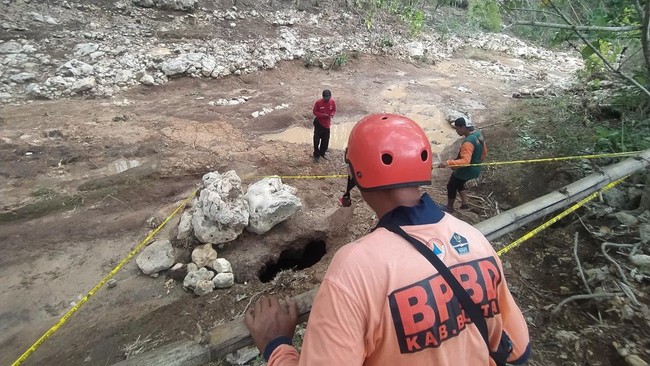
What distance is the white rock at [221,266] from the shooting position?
12.2ft

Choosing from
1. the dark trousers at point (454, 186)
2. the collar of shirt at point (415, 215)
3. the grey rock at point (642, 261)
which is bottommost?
the dark trousers at point (454, 186)

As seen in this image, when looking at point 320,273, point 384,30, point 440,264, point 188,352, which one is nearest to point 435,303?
point 440,264

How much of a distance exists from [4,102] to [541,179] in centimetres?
923

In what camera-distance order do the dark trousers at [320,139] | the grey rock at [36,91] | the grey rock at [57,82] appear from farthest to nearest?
the grey rock at [57,82] < the grey rock at [36,91] < the dark trousers at [320,139]

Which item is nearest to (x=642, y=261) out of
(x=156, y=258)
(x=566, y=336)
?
(x=566, y=336)

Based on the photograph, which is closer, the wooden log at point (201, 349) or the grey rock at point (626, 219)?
the wooden log at point (201, 349)

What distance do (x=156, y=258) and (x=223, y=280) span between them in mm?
820

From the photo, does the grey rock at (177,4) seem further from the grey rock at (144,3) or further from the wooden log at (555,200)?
the wooden log at (555,200)

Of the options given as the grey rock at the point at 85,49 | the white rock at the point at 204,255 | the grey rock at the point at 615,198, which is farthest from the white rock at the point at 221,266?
the grey rock at the point at 85,49

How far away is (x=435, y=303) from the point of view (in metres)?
1.04

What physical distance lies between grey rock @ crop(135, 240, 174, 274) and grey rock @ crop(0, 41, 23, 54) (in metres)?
6.53

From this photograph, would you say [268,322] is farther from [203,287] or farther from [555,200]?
[555,200]

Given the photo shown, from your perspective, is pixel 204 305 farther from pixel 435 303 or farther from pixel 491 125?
pixel 491 125

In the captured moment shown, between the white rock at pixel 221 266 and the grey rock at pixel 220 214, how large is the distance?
0.24 metres
